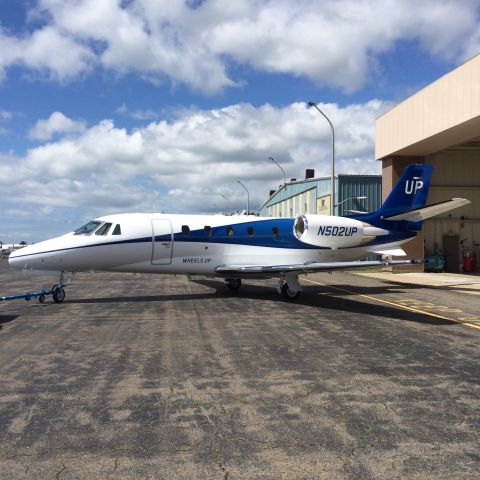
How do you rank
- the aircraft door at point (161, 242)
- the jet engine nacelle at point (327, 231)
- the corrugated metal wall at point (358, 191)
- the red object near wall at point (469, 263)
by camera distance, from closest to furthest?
the aircraft door at point (161, 242) < the jet engine nacelle at point (327, 231) < the red object near wall at point (469, 263) < the corrugated metal wall at point (358, 191)

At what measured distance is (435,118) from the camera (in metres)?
25.4

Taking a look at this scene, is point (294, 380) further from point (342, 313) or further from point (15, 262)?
point (15, 262)

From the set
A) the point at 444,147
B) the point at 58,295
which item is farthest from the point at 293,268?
the point at 444,147

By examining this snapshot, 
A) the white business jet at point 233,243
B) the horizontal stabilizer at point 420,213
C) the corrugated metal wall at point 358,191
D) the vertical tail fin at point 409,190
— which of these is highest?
the corrugated metal wall at point 358,191

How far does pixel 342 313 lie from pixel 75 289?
12.0 metres

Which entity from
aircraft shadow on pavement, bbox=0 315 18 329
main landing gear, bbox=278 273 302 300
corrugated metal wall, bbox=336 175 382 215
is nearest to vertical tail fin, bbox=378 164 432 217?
main landing gear, bbox=278 273 302 300

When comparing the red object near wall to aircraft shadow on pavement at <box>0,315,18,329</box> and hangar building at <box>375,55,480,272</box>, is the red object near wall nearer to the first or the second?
hangar building at <box>375,55,480,272</box>

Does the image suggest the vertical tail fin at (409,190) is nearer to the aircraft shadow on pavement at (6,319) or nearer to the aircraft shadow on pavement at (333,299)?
the aircraft shadow on pavement at (333,299)

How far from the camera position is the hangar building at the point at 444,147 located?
75.4ft

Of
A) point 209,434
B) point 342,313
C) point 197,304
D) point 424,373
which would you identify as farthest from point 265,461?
point 197,304

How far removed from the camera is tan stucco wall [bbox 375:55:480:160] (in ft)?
72.8

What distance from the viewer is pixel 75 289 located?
19969 millimetres

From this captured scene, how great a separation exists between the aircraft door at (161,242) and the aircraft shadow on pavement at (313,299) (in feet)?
4.64

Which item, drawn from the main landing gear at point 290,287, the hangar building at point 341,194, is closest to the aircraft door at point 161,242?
the main landing gear at point 290,287
